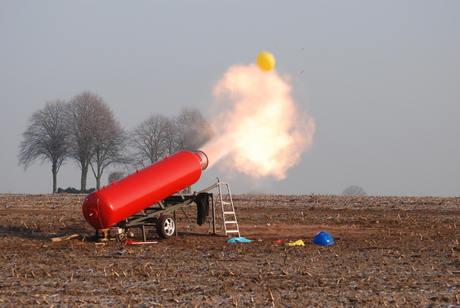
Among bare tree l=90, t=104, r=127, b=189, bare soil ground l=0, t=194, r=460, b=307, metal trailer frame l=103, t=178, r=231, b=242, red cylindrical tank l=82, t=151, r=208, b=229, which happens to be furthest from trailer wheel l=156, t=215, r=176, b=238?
bare tree l=90, t=104, r=127, b=189

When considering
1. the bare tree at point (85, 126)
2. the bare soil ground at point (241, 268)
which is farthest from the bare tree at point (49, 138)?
the bare soil ground at point (241, 268)

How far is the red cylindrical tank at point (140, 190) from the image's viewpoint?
1700 centimetres

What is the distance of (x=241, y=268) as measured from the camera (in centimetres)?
1210

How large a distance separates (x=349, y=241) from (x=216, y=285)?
25.1 feet

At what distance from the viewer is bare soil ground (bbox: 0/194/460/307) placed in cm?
914

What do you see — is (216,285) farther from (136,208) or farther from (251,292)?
(136,208)

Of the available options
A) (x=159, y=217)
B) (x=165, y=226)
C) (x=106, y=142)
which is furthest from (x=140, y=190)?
(x=106, y=142)

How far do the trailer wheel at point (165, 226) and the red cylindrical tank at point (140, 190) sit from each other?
0.69 metres

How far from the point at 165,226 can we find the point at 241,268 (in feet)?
24.0

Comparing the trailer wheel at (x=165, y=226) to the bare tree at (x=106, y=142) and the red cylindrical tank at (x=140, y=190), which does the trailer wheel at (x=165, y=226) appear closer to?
the red cylindrical tank at (x=140, y=190)

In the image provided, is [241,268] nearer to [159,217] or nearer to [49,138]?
[159,217]

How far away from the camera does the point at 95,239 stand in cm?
1795

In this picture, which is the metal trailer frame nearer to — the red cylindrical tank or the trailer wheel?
the trailer wheel

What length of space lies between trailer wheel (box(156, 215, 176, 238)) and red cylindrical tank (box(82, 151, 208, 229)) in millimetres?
688
